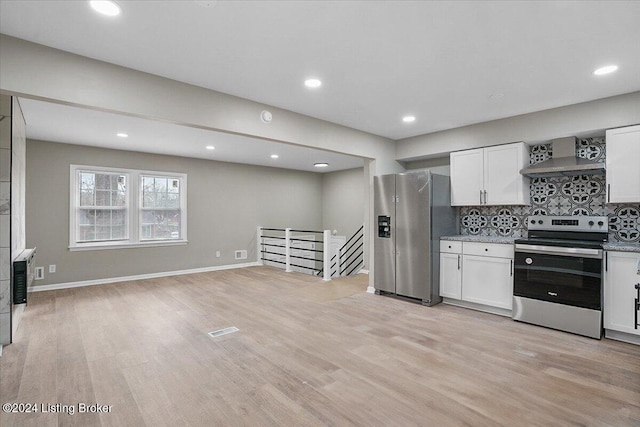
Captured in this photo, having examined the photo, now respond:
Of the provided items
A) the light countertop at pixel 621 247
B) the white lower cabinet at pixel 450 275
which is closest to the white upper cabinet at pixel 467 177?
→ the white lower cabinet at pixel 450 275

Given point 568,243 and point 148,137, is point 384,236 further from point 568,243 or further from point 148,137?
point 148,137

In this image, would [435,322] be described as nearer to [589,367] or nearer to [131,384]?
[589,367]

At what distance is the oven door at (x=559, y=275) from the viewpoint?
10.6 ft

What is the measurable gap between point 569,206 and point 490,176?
3.19 ft

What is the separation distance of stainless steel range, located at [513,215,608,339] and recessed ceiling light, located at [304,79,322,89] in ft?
9.82

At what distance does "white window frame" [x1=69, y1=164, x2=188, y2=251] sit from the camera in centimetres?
556

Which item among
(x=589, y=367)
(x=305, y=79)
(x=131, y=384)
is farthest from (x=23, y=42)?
(x=589, y=367)

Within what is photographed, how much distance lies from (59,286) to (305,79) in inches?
220

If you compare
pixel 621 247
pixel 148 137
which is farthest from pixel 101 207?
pixel 621 247

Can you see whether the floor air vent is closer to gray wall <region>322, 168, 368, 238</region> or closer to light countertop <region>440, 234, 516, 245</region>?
light countertop <region>440, 234, 516, 245</region>

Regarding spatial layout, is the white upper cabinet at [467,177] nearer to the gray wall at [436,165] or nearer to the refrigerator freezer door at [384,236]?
the gray wall at [436,165]

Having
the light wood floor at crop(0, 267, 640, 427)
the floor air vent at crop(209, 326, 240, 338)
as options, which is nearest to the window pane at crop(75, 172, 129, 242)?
the light wood floor at crop(0, 267, 640, 427)

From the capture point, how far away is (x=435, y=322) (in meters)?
3.73

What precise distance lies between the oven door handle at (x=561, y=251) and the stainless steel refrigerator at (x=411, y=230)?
3.64 feet
